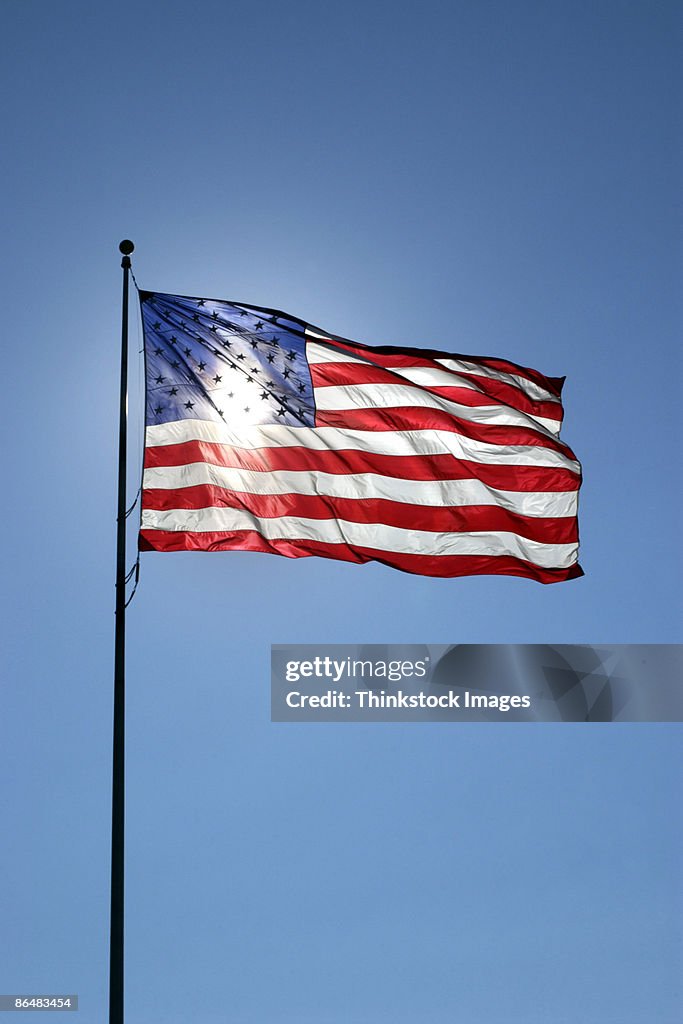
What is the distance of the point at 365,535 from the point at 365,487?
1.54 feet

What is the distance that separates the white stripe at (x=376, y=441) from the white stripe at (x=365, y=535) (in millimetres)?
696

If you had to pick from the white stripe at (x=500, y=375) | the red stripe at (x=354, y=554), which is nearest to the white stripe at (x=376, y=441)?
the white stripe at (x=500, y=375)

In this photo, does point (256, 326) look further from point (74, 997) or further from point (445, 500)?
point (74, 997)

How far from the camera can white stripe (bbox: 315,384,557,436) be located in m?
10.1

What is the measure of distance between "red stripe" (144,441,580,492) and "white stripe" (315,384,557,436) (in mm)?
440

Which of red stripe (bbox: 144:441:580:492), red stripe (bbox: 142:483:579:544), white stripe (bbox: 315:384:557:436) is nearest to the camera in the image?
red stripe (bbox: 142:483:579:544)

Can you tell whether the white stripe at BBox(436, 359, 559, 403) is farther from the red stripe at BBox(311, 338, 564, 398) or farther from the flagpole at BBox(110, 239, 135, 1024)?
the flagpole at BBox(110, 239, 135, 1024)

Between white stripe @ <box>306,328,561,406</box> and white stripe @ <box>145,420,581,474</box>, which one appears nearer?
white stripe @ <box>145,420,581,474</box>

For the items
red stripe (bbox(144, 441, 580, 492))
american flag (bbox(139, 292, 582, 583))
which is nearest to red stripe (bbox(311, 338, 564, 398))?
american flag (bbox(139, 292, 582, 583))

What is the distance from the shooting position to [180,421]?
9.47 metres

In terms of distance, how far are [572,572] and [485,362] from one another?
2275mm

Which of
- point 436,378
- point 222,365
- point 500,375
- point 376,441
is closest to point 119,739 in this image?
point 222,365

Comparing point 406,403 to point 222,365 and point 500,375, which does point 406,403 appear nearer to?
point 500,375

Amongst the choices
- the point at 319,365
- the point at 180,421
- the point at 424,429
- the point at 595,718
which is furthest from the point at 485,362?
the point at 595,718
